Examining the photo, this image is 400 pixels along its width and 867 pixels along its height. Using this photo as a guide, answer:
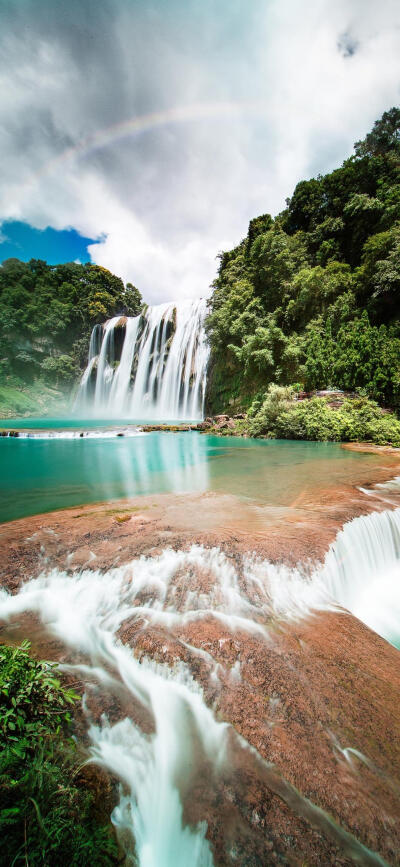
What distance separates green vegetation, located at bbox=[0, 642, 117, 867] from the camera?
1.02m

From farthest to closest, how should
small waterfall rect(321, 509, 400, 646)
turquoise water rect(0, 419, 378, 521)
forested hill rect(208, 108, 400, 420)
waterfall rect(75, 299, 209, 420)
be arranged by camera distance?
waterfall rect(75, 299, 209, 420) → forested hill rect(208, 108, 400, 420) → turquoise water rect(0, 419, 378, 521) → small waterfall rect(321, 509, 400, 646)

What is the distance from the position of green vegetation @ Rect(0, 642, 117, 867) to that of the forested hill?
1381 centimetres

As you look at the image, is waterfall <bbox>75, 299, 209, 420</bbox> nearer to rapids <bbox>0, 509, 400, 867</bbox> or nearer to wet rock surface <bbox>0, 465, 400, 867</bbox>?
wet rock surface <bbox>0, 465, 400, 867</bbox>

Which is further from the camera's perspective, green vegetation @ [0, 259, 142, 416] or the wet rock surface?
green vegetation @ [0, 259, 142, 416]

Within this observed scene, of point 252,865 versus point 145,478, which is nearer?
point 252,865

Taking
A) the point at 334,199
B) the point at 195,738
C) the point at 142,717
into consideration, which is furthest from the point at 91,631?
the point at 334,199

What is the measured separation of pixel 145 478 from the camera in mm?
7055

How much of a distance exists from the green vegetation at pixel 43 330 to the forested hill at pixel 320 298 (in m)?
25.6

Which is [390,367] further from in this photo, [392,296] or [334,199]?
[334,199]

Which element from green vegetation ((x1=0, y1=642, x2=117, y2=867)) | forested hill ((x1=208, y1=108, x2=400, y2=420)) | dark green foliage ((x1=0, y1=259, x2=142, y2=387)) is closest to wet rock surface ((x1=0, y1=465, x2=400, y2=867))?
green vegetation ((x1=0, y1=642, x2=117, y2=867))

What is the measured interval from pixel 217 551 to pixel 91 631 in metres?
1.31

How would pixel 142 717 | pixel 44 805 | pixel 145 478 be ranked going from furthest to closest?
pixel 145 478
pixel 142 717
pixel 44 805

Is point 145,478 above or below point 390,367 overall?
below

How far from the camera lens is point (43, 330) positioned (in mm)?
42406
